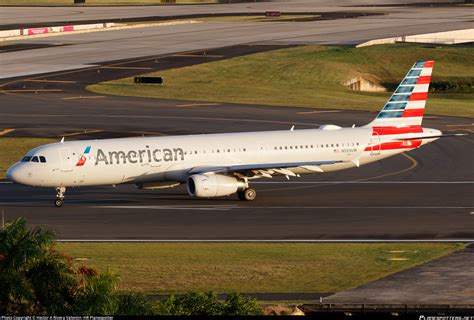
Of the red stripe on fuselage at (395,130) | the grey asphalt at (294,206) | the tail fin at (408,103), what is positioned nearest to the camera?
the grey asphalt at (294,206)

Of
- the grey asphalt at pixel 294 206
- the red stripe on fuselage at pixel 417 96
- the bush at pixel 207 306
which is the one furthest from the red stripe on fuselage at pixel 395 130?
the bush at pixel 207 306

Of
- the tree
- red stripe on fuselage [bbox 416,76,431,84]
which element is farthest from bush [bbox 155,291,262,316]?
red stripe on fuselage [bbox 416,76,431,84]

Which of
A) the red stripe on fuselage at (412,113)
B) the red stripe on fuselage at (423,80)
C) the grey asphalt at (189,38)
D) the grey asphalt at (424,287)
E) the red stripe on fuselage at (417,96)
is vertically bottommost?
the grey asphalt at (424,287)

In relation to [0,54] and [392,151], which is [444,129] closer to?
[392,151]

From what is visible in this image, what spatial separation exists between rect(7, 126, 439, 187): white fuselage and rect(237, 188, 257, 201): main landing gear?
158 centimetres

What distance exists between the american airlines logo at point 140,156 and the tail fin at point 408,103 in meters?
13.0

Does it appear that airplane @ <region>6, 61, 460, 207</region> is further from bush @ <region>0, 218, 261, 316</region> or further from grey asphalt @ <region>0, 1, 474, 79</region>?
grey asphalt @ <region>0, 1, 474, 79</region>

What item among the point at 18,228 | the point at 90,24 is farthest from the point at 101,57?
the point at 18,228

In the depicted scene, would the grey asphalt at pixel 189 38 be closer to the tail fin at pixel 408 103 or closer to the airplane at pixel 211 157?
the tail fin at pixel 408 103

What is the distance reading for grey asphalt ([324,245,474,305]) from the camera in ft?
149

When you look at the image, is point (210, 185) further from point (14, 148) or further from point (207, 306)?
point (207, 306)

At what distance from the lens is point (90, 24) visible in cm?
18925

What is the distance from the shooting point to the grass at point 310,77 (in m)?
118

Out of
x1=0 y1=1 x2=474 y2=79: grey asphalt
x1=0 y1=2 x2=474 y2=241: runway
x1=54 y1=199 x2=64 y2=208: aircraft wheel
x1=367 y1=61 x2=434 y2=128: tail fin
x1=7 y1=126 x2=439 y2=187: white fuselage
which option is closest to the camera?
x1=0 y1=2 x2=474 y2=241: runway
